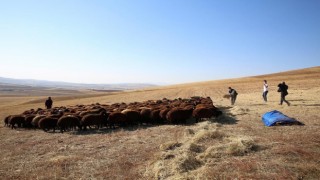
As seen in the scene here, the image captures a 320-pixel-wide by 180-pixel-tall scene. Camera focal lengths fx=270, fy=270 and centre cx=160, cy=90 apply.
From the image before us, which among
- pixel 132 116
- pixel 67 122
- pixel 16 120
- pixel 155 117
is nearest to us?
pixel 67 122

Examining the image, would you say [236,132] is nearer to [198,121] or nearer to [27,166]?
[198,121]

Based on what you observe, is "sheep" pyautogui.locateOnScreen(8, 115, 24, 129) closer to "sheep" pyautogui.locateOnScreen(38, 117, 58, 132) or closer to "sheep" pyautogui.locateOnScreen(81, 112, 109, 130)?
"sheep" pyautogui.locateOnScreen(38, 117, 58, 132)

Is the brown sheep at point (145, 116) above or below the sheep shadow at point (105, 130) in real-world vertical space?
above

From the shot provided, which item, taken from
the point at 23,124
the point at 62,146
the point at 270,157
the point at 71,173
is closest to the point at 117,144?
the point at 62,146

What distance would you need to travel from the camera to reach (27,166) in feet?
32.4

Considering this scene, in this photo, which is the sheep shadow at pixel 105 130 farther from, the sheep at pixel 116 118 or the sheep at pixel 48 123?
the sheep at pixel 48 123

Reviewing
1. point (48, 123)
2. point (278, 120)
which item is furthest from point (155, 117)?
point (278, 120)

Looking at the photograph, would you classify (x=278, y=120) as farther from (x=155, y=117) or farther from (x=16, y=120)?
(x=16, y=120)

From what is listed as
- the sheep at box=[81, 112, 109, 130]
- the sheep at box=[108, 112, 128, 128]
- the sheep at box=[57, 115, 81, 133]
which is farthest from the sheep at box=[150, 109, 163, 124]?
the sheep at box=[57, 115, 81, 133]

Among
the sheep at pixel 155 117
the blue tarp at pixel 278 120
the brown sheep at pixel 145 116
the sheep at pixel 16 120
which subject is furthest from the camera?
the sheep at pixel 16 120

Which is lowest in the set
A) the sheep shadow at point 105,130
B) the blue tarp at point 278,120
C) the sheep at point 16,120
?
the sheep shadow at point 105,130

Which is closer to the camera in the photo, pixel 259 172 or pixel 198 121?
pixel 259 172

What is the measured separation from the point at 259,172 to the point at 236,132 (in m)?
5.28

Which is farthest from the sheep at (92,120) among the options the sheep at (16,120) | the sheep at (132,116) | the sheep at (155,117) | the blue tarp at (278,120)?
the blue tarp at (278,120)
